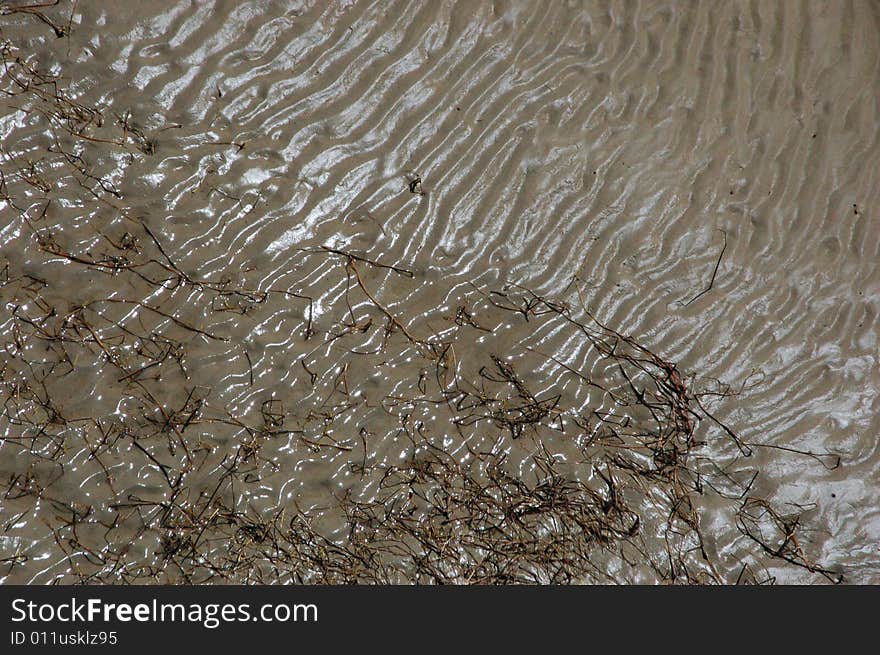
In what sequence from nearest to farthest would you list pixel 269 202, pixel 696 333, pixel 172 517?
pixel 172 517, pixel 269 202, pixel 696 333

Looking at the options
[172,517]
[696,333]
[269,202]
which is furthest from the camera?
[696,333]

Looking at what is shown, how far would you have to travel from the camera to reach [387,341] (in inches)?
189

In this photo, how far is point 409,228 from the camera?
16.2 ft

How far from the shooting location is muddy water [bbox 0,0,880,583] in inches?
178

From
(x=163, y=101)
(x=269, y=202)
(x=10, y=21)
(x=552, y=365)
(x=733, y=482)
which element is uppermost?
(x=10, y=21)

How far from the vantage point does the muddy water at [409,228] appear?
4.52 m

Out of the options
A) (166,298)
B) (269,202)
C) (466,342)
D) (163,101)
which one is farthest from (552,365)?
(163,101)

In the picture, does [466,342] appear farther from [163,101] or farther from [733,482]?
[163,101]

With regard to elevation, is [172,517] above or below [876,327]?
below

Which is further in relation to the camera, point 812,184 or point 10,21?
point 812,184

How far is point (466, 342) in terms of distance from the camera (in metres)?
4.90

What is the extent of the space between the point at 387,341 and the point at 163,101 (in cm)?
227

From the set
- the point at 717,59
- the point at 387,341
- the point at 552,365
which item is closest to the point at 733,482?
the point at 552,365

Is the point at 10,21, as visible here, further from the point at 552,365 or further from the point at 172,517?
the point at 552,365
